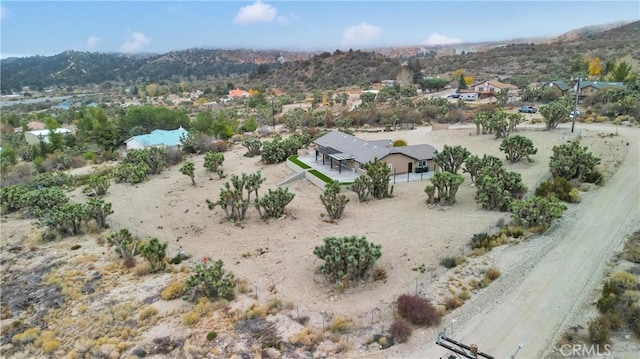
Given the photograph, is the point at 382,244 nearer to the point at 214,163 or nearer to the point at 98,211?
the point at 98,211

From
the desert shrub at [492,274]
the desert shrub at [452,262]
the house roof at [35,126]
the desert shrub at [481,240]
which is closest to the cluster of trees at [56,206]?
the desert shrub at [452,262]

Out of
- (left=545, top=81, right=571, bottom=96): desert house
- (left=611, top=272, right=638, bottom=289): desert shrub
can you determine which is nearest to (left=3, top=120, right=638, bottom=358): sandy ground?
(left=611, top=272, right=638, bottom=289): desert shrub

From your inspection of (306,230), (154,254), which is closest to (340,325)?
(306,230)

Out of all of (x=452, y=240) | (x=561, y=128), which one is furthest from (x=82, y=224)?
(x=561, y=128)

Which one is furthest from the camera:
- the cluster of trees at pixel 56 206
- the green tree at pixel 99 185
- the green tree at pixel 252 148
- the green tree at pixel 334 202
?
the green tree at pixel 252 148

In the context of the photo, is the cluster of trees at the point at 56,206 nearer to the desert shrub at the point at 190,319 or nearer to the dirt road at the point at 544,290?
the desert shrub at the point at 190,319

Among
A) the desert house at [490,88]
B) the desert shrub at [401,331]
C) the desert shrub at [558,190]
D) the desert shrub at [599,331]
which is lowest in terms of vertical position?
the desert shrub at [401,331]

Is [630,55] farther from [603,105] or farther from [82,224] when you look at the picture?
[82,224]

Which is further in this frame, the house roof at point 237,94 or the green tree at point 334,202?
the house roof at point 237,94
